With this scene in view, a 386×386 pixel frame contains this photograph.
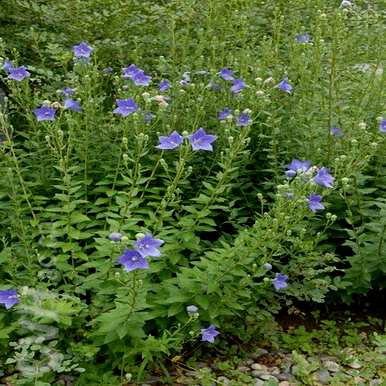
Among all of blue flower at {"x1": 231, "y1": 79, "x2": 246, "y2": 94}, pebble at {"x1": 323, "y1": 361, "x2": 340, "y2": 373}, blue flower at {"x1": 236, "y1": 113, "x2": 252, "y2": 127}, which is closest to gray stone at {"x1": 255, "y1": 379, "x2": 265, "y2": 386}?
pebble at {"x1": 323, "y1": 361, "x2": 340, "y2": 373}

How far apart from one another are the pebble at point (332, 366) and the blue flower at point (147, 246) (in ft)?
4.12

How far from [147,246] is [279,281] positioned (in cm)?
96

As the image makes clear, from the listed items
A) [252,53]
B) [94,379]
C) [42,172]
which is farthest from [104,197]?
[252,53]

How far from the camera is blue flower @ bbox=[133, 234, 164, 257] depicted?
8.32 feet

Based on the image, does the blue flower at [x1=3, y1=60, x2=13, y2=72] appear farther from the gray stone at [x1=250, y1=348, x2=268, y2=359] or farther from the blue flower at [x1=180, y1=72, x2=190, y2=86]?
the gray stone at [x1=250, y1=348, x2=268, y2=359]

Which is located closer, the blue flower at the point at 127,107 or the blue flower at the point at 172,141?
the blue flower at the point at 172,141

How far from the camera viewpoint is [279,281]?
10.8 feet

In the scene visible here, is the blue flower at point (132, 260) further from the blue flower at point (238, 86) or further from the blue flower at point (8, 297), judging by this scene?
the blue flower at point (238, 86)

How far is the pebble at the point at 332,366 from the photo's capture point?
3.33m

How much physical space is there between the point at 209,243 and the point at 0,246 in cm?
108

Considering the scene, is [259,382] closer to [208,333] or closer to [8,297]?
[208,333]

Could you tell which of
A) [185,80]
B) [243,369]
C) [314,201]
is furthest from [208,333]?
[185,80]

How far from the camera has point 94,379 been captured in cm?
295

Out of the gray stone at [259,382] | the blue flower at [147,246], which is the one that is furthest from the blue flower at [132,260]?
the gray stone at [259,382]
